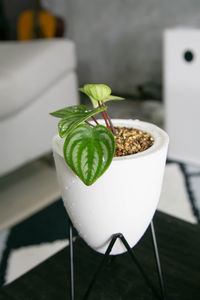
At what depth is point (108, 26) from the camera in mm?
2537

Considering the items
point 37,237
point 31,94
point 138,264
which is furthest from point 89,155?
point 31,94

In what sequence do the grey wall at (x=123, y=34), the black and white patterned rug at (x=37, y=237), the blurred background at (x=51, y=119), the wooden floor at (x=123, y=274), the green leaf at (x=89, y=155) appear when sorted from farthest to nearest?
the grey wall at (x=123, y=34)
the blurred background at (x=51, y=119)
the black and white patterned rug at (x=37, y=237)
the wooden floor at (x=123, y=274)
the green leaf at (x=89, y=155)

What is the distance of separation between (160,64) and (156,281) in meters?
1.92

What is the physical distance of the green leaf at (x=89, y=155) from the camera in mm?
420

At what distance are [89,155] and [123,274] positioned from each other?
27 centimetres

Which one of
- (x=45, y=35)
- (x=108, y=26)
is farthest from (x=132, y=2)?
(x=45, y=35)

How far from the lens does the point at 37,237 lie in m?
1.13

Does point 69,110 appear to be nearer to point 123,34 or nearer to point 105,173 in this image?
point 105,173

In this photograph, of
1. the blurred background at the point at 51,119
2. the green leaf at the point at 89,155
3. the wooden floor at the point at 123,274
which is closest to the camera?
the green leaf at the point at 89,155

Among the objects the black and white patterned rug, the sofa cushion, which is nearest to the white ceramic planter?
the black and white patterned rug

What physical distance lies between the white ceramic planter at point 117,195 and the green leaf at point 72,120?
4cm

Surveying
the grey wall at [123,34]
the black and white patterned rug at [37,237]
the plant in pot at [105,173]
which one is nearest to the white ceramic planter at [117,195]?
the plant in pot at [105,173]

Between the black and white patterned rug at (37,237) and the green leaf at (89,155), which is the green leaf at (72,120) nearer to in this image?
the green leaf at (89,155)

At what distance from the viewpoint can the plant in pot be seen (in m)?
0.42
